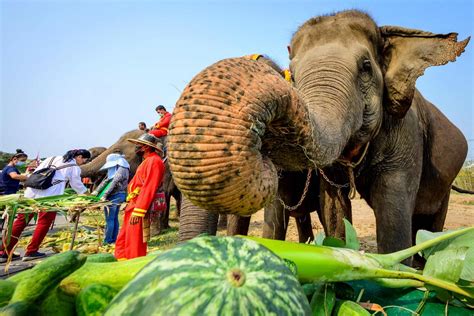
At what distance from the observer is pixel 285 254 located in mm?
1021

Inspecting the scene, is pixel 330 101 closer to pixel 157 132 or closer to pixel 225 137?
pixel 225 137

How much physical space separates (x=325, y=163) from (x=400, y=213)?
1.78m

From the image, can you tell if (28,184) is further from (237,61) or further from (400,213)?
(237,61)

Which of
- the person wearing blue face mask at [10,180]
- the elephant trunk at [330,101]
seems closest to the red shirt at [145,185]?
the elephant trunk at [330,101]

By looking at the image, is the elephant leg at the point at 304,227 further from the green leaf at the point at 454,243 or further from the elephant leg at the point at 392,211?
the green leaf at the point at 454,243

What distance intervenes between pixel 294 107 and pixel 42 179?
663 centimetres

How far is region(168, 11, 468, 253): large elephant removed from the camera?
1431mm

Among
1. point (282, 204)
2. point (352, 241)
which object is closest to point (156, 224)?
point (282, 204)

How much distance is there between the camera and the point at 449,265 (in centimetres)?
115

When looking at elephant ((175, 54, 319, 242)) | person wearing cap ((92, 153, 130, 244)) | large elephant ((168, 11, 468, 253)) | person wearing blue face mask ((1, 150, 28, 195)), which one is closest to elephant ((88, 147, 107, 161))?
person wearing blue face mask ((1, 150, 28, 195))

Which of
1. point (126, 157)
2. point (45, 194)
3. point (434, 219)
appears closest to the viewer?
point (434, 219)

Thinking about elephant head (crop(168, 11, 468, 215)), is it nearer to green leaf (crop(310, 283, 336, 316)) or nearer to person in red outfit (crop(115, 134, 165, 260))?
green leaf (crop(310, 283, 336, 316))

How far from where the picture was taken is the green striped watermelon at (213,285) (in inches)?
26.7

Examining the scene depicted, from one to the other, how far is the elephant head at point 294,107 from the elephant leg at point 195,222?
90cm
